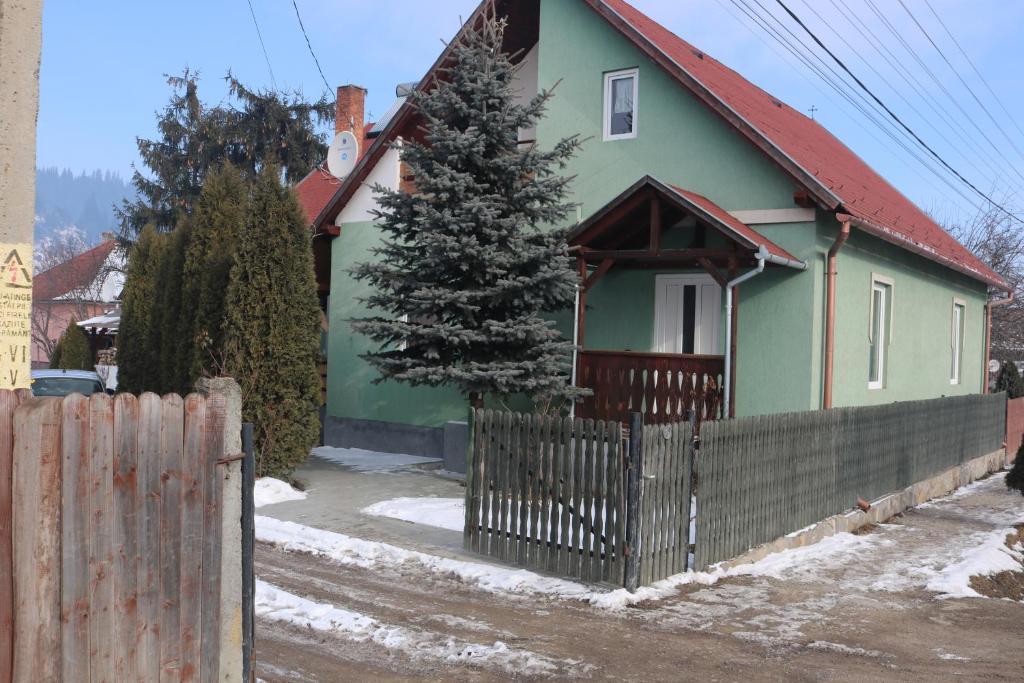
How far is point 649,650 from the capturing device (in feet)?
21.6

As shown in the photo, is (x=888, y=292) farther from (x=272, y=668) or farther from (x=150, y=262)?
(x=150, y=262)

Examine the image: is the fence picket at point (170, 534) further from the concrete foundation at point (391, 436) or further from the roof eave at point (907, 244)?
the concrete foundation at point (391, 436)

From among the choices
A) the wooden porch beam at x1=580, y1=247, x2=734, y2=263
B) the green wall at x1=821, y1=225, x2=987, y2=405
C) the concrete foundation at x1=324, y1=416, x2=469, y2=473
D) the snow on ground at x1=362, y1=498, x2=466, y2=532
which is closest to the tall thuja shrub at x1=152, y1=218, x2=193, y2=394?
the concrete foundation at x1=324, y1=416, x2=469, y2=473

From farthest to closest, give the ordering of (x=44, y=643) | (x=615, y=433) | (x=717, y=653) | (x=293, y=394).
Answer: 1. (x=293, y=394)
2. (x=615, y=433)
3. (x=717, y=653)
4. (x=44, y=643)

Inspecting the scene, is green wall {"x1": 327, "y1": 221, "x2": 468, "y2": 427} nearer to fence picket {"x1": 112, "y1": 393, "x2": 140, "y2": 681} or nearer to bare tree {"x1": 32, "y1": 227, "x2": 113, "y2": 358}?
fence picket {"x1": 112, "y1": 393, "x2": 140, "y2": 681}

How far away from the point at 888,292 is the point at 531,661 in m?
11.5

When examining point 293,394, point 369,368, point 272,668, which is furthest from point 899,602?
point 369,368

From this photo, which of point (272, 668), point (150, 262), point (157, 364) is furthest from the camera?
point (150, 262)

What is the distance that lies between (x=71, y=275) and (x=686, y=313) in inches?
2000

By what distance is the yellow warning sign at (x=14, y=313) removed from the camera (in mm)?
4480

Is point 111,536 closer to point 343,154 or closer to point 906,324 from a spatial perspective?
point 906,324

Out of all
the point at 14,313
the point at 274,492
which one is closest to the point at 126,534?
the point at 14,313

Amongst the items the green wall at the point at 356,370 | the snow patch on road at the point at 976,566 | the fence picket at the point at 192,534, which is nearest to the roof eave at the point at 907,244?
the snow patch on road at the point at 976,566

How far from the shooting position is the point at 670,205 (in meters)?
13.2
